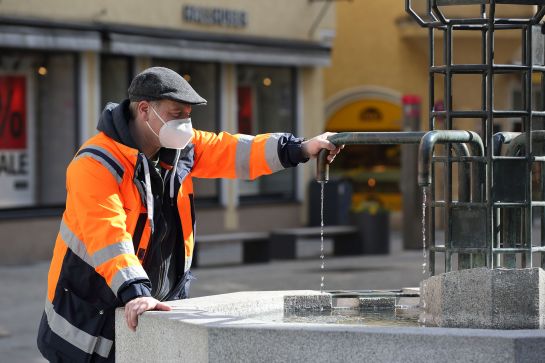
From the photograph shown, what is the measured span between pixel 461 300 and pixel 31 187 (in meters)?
14.4

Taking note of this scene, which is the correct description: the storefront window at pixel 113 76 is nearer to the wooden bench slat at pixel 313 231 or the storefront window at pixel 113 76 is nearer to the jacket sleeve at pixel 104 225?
the wooden bench slat at pixel 313 231

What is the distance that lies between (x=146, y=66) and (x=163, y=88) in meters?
15.1

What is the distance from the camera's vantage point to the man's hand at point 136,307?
4797 millimetres

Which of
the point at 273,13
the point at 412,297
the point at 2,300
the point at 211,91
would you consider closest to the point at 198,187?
the point at 211,91

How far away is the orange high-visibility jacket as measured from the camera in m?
4.90

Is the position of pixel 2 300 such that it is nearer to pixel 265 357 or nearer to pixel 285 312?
pixel 285 312

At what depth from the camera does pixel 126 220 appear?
5117mm

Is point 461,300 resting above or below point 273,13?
below

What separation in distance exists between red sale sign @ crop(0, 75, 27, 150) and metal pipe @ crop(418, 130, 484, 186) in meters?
13.8

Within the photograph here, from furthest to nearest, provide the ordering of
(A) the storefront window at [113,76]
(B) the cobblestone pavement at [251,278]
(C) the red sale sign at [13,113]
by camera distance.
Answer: (A) the storefront window at [113,76] → (C) the red sale sign at [13,113] → (B) the cobblestone pavement at [251,278]

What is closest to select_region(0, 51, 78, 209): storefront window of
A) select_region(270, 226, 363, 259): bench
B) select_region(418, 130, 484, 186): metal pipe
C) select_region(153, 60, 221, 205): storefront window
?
select_region(153, 60, 221, 205): storefront window

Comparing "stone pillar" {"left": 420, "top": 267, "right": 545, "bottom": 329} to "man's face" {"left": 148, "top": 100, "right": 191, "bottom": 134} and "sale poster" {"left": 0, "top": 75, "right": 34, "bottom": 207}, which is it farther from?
"sale poster" {"left": 0, "top": 75, "right": 34, "bottom": 207}

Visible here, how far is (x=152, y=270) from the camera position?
5309 millimetres

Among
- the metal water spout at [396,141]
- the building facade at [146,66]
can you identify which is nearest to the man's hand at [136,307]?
the metal water spout at [396,141]
